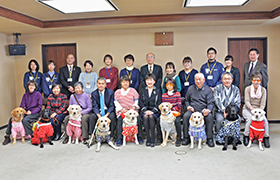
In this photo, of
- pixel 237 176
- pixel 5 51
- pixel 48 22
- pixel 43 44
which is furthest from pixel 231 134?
pixel 5 51

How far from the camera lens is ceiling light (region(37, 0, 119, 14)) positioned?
12.3 ft

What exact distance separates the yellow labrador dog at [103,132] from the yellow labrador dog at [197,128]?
129 cm

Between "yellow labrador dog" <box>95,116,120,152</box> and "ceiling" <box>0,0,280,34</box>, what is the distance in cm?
207

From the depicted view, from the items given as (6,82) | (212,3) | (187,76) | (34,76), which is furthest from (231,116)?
(6,82)

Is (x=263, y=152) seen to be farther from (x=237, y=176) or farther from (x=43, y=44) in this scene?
(x=43, y=44)

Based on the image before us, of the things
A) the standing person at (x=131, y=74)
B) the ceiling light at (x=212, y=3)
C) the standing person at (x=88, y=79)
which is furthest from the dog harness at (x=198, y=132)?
the standing person at (x=88, y=79)

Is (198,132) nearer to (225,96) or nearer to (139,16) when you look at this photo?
(225,96)

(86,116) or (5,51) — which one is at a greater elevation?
(5,51)

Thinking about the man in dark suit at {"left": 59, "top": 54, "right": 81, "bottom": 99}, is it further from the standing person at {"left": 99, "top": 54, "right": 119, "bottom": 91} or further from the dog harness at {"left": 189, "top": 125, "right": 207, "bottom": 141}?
the dog harness at {"left": 189, "top": 125, "right": 207, "bottom": 141}

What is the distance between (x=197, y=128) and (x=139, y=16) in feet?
8.89

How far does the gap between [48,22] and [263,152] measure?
5.08 m

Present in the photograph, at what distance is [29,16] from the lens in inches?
182

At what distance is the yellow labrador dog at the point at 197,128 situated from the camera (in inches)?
141

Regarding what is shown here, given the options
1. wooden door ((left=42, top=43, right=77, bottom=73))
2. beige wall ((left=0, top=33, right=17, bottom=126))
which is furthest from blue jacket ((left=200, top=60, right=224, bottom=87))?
beige wall ((left=0, top=33, right=17, bottom=126))
